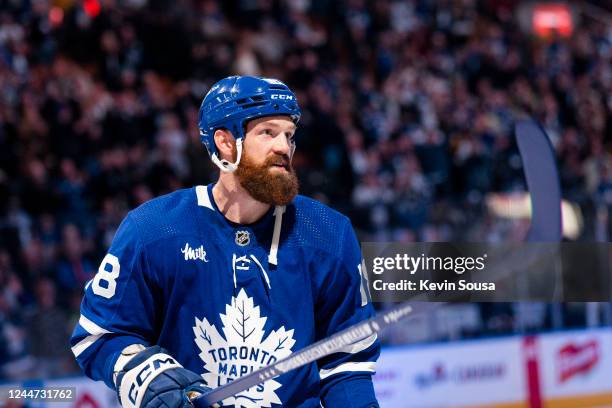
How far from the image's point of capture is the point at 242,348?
115 inches

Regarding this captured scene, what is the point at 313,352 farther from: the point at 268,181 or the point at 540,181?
the point at 540,181

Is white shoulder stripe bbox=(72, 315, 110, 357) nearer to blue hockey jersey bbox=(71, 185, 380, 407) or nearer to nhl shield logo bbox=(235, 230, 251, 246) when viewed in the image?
blue hockey jersey bbox=(71, 185, 380, 407)

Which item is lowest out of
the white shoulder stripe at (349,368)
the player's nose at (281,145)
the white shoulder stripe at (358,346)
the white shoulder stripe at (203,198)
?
the white shoulder stripe at (349,368)

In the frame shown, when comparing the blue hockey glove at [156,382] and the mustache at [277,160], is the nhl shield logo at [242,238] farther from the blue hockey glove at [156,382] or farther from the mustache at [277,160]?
the blue hockey glove at [156,382]

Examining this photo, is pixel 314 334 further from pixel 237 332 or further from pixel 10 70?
pixel 10 70

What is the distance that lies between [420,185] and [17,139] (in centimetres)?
295

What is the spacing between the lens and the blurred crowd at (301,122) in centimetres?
623

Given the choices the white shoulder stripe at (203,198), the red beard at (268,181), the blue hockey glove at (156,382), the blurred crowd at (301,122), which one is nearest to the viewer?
the blue hockey glove at (156,382)

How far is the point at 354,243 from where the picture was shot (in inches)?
119

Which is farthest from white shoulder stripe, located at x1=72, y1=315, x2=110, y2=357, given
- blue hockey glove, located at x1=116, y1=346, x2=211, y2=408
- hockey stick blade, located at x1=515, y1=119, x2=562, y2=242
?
hockey stick blade, located at x1=515, y1=119, x2=562, y2=242

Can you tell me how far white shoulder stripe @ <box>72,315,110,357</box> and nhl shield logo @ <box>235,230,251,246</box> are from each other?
1.30 feet

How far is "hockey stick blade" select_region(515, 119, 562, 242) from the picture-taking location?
334cm

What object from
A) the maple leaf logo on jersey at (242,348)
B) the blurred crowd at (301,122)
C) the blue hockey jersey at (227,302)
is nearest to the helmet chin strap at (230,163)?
the blue hockey jersey at (227,302)

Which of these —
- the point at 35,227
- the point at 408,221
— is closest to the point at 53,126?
the point at 35,227
